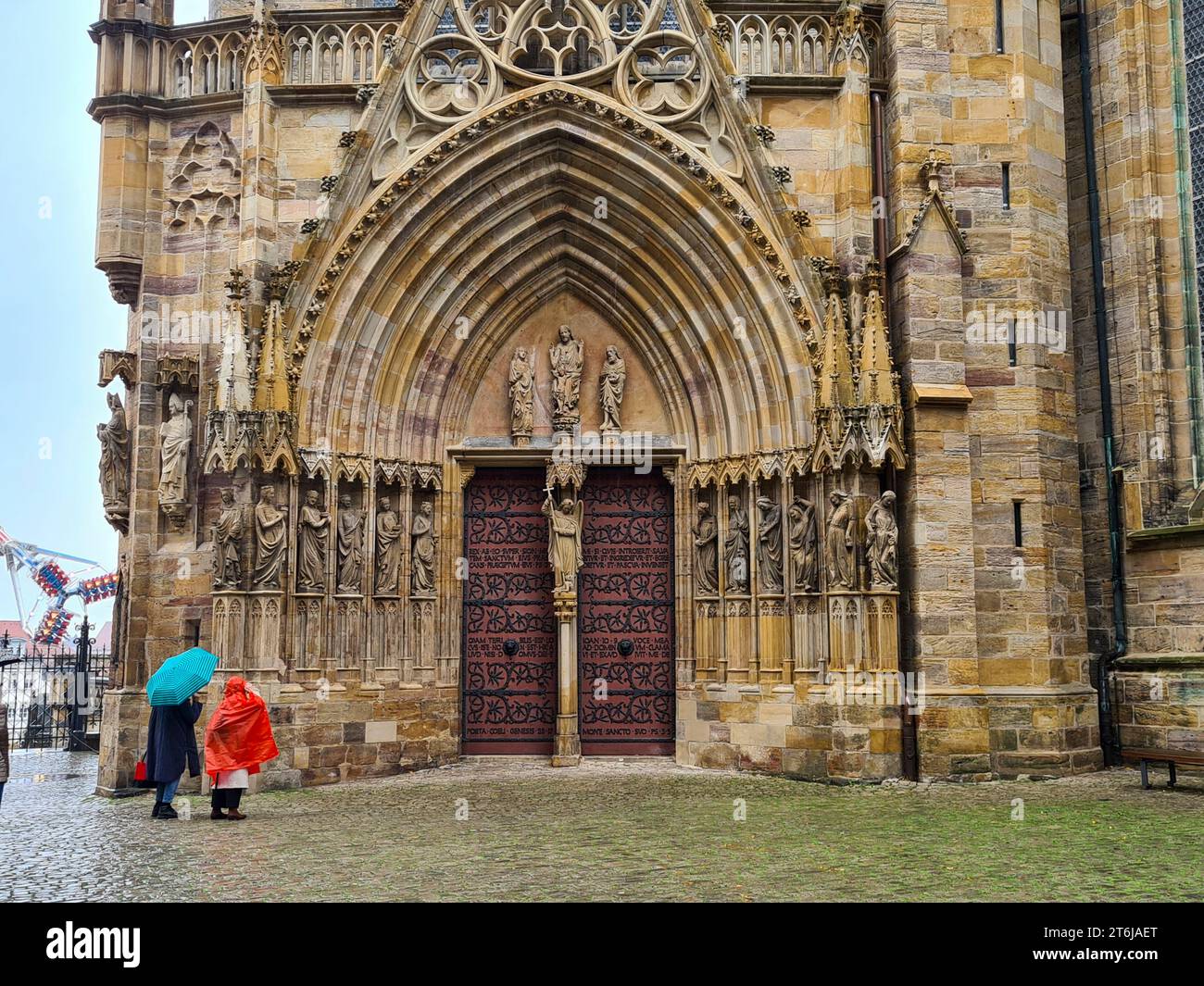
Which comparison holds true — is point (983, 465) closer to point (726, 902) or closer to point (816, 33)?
point (816, 33)

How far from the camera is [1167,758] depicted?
1284 cm

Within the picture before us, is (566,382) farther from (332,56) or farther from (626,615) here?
(332,56)

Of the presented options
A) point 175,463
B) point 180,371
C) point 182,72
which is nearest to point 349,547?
point 175,463

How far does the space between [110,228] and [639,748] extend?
8.93 metres

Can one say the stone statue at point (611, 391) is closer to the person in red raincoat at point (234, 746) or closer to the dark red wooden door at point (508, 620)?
the dark red wooden door at point (508, 620)

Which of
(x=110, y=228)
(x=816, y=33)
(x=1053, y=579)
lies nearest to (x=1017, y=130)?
(x=816, y=33)

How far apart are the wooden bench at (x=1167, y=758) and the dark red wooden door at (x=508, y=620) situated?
6.77 m

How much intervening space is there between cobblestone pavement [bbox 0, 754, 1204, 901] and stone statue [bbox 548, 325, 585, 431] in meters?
4.53

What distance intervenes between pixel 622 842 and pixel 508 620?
665 cm

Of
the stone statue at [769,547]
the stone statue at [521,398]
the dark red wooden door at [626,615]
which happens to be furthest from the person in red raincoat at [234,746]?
the stone statue at [769,547]

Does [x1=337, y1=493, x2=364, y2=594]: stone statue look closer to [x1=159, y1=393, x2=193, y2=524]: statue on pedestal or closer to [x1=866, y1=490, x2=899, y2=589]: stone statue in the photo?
[x1=159, y1=393, x2=193, y2=524]: statue on pedestal

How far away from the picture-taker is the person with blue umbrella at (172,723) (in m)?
11.9

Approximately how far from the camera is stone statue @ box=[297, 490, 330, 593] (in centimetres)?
1459

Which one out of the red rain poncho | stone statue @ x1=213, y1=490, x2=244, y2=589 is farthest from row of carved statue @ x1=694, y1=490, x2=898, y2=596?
the red rain poncho
